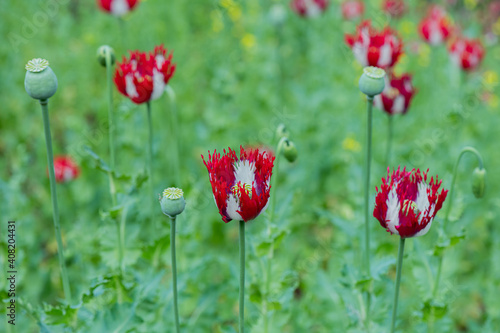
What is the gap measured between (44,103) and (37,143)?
8.83ft

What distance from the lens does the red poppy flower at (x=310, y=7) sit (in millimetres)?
4215

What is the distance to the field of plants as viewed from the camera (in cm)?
208

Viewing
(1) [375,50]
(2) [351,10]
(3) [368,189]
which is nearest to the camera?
(3) [368,189]

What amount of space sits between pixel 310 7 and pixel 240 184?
301 centimetres

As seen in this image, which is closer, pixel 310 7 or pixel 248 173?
pixel 248 173

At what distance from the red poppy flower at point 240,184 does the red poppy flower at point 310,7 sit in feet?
9.46

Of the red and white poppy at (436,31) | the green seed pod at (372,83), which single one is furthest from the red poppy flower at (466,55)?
the green seed pod at (372,83)

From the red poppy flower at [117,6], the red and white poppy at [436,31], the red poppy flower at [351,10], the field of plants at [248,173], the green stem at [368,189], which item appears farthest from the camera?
the red poppy flower at [351,10]

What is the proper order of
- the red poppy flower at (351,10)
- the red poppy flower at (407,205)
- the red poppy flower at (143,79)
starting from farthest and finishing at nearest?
the red poppy flower at (351,10), the red poppy flower at (143,79), the red poppy flower at (407,205)

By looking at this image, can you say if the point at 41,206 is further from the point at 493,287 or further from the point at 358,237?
the point at 493,287

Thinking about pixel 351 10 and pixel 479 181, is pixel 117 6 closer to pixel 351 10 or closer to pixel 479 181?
pixel 479 181

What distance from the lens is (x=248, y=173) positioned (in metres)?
1.62

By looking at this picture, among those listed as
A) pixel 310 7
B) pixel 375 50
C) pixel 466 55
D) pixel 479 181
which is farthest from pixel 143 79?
pixel 310 7

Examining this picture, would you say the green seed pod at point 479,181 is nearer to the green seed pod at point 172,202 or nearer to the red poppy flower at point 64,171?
the green seed pod at point 172,202
